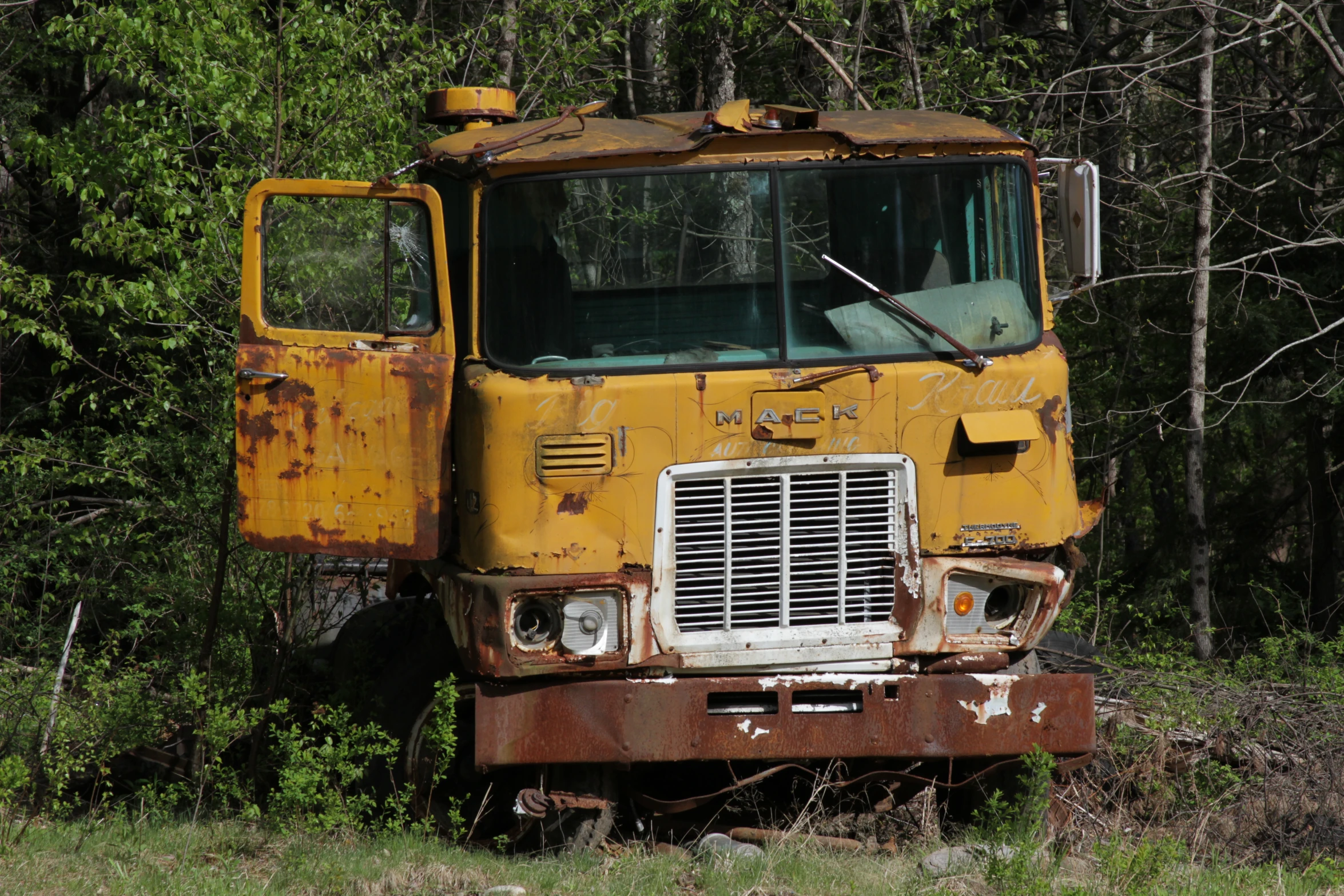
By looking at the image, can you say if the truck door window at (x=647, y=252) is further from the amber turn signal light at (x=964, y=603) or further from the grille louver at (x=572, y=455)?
the amber turn signal light at (x=964, y=603)

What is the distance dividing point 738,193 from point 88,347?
8.08m

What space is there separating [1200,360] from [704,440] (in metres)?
6.11

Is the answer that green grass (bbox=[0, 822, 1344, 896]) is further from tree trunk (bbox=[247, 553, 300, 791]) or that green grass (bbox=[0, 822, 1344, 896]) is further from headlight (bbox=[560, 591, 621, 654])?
tree trunk (bbox=[247, 553, 300, 791])

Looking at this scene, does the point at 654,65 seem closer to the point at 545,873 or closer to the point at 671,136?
the point at 671,136

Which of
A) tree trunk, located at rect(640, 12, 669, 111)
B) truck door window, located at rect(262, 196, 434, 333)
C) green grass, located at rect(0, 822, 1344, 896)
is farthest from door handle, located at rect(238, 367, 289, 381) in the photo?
tree trunk, located at rect(640, 12, 669, 111)

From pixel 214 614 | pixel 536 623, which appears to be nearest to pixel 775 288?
pixel 536 623

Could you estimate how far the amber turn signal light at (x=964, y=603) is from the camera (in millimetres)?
4816

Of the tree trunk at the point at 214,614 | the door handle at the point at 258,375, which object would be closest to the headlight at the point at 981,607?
the door handle at the point at 258,375

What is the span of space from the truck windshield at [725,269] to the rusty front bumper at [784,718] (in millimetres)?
Result: 1172

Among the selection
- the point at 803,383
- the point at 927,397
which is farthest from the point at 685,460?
the point at 927,397

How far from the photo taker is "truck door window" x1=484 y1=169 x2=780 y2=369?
4.79m

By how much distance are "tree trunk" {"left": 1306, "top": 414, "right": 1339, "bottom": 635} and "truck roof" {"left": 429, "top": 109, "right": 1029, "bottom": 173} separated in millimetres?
5961

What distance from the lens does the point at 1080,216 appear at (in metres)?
4.98

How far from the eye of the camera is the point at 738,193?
15.9 feet
